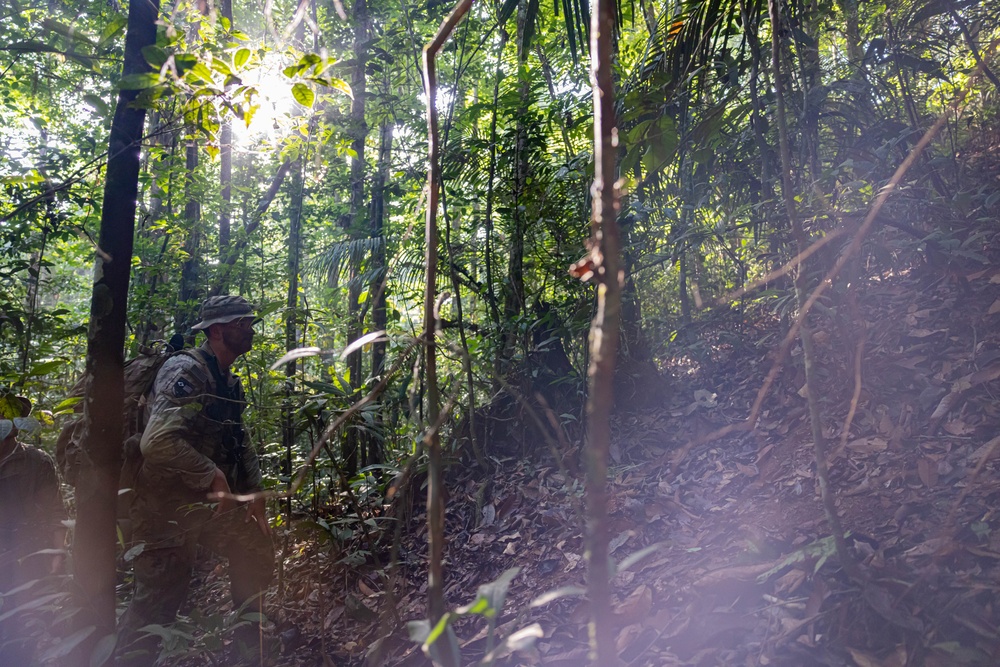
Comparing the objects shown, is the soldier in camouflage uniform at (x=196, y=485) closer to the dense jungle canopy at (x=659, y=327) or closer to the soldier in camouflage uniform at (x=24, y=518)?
the dense jungle canopy at (x=659, y=327)

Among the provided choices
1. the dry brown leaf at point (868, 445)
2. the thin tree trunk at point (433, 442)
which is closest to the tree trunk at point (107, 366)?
the thin tree trunk at point (433, 442)

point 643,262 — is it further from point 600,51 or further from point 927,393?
point 600,51

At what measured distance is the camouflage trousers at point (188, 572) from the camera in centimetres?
376

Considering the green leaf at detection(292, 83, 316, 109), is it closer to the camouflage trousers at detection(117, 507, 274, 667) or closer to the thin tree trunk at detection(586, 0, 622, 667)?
the thin tree trunk at detection(586, 0, 622, 667)

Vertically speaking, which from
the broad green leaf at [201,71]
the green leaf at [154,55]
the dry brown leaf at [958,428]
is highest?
the green leaf at [154,55]

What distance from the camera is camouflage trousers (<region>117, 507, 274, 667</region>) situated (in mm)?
3764

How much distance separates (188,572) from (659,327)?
3988 millimetres

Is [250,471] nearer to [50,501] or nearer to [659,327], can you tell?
[50,501]

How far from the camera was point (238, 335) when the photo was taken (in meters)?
4.09

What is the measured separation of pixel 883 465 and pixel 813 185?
1.81m

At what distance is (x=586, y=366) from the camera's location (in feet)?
14.6

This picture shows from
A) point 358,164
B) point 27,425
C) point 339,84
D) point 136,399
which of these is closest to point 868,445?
point 339,84

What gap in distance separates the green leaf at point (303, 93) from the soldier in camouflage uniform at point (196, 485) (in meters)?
1.88

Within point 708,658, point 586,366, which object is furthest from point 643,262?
point 708,658
